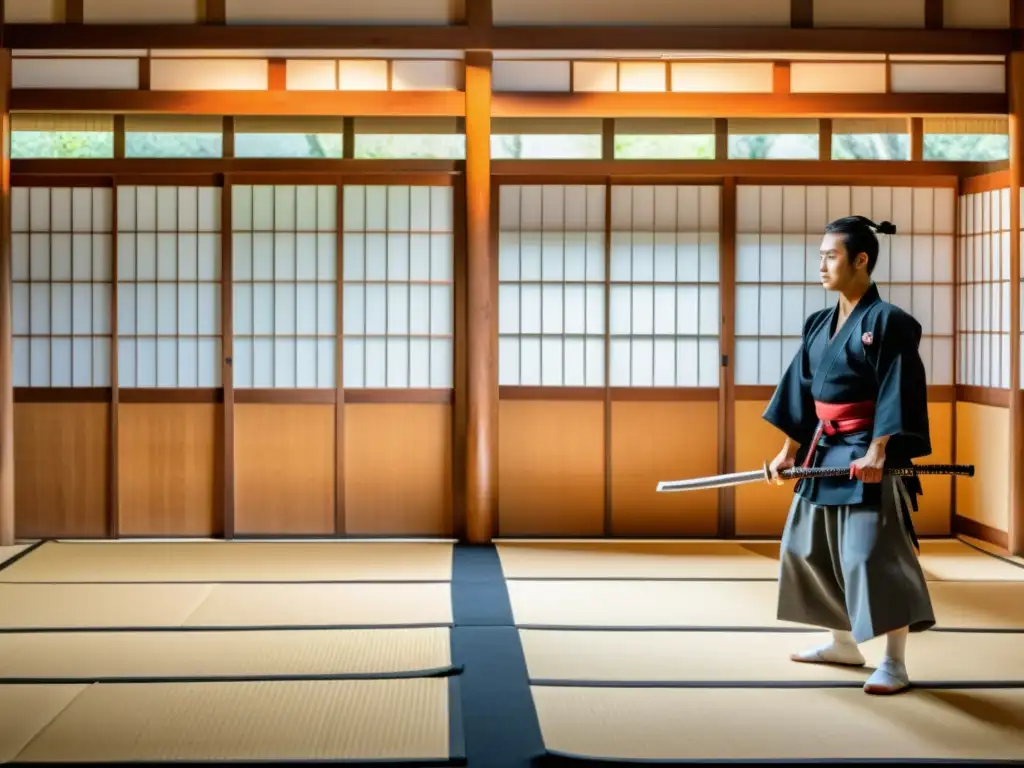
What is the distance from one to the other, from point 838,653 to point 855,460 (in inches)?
24.3

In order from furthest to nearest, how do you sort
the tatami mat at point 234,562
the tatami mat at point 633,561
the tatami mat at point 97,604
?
the tatami mat at point 633,561 → the tatami mat at point 234,562 → the tatami mat at point 97,604

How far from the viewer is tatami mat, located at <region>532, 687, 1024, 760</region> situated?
9.47ft

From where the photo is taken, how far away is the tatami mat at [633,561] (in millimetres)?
5180

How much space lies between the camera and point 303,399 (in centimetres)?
613

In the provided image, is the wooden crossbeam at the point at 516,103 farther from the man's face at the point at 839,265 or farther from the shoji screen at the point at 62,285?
the man's face at the point at 839,265

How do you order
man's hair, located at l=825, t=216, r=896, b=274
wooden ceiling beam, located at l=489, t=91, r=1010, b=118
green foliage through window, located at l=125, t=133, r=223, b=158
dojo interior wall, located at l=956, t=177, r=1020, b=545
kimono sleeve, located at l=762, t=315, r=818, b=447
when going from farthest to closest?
green foliage through window, located at l=125, t=133, r=223, b=158, wooden ceiling beam, located at l=489, t=91, r=1010, b=118, dojo interior wall, located at l=956, t=177, r=1020, b=545, kimono sleeve, located at l=762, t=315, r=818, b=447, man's hair, located at l=825, t=216, r=896, b=274

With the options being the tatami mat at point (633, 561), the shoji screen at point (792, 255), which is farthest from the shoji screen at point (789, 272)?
the tatami mat at point (633, 561)

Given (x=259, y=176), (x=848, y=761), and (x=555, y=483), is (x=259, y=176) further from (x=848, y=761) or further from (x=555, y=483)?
(x=848, y=761)

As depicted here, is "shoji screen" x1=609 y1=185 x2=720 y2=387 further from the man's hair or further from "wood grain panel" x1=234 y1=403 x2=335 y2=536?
the man's hair

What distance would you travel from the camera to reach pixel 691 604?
4.59 meters

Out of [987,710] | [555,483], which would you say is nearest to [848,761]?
[987,710]

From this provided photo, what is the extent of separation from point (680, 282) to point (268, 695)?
3.52m

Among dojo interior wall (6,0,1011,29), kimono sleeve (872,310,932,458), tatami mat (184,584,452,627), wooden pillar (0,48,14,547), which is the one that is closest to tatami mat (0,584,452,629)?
tatami mat (184,584,452,627)

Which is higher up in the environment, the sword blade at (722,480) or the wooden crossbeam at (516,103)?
the wooden crossbeam at (516,103)
